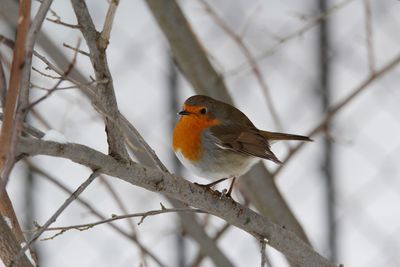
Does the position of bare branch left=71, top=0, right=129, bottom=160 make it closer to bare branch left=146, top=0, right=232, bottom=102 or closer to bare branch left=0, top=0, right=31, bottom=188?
bare branch left=0, top=0, right=31, bottom=188

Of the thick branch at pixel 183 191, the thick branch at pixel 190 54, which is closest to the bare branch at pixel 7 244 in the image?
the thick branch at pixel 183 191

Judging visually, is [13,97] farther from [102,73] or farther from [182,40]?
[182,40]

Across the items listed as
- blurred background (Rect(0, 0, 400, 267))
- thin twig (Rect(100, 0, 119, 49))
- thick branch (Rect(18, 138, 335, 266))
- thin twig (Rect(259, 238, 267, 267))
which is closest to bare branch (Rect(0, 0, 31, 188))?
thick branch (Rect(18, 138, 335, 266))

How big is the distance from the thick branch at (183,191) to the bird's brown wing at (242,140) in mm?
608

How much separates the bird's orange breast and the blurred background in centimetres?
216

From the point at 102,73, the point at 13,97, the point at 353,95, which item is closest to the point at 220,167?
the point at 353,95

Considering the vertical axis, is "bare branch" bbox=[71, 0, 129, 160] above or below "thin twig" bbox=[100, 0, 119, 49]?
below

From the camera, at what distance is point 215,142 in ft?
8.01

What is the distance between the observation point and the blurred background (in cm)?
498

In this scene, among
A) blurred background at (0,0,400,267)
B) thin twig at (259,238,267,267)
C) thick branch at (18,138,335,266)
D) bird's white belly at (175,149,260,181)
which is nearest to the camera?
thick branch at (18,138,335,266)

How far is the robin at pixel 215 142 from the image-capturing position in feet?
7.82

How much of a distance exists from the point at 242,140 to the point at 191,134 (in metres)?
0.20

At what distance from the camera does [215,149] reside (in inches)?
95.3

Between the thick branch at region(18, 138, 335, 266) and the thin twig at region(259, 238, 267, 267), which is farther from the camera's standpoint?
the thin twig at region(259, 238, 267, 267)
